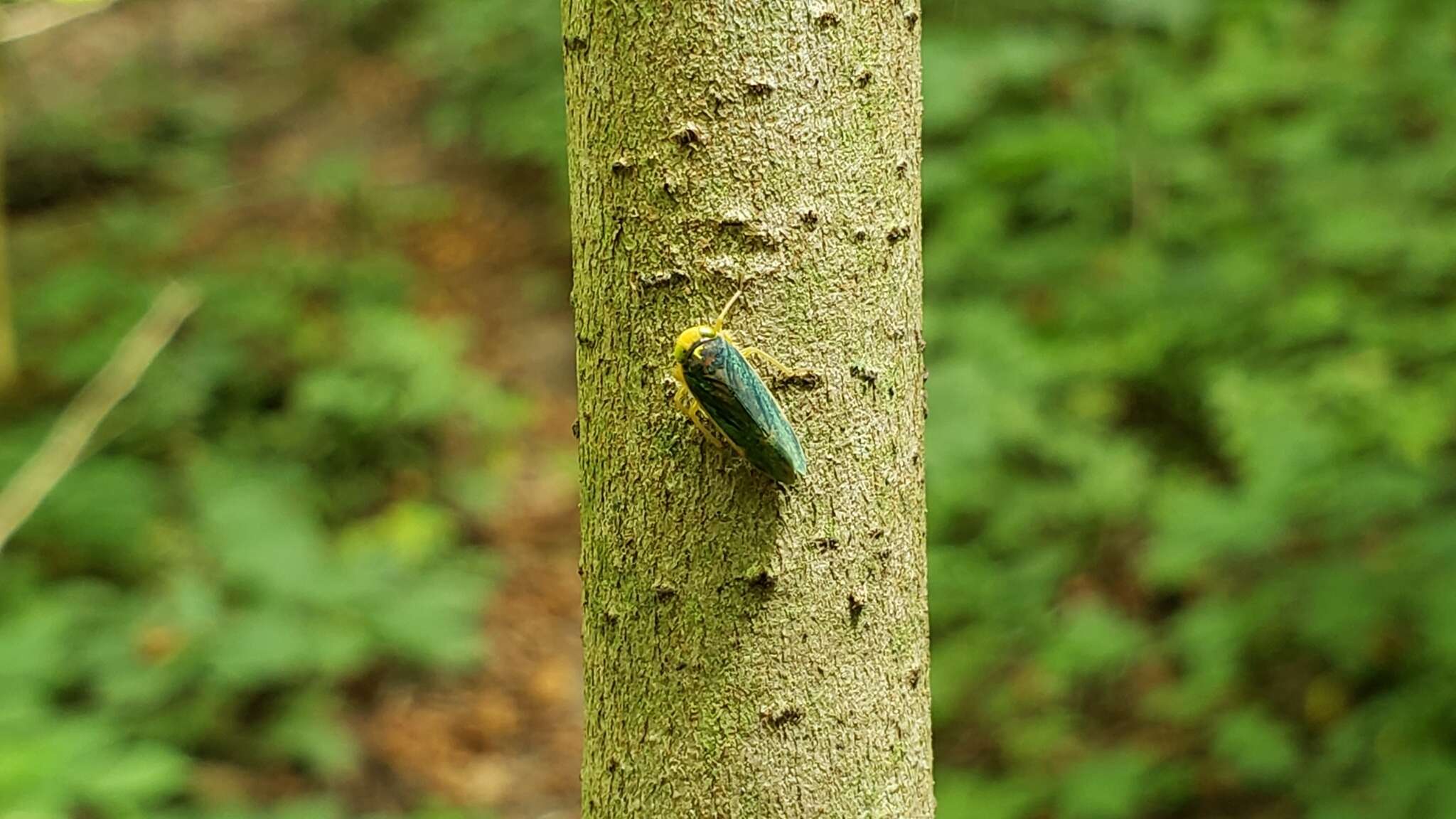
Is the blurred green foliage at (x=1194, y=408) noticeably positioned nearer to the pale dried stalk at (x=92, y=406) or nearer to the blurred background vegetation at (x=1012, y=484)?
the blurred background vegetation at (x=1012, y=484)

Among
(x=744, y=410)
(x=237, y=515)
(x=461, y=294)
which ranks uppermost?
(x=461, y=294)

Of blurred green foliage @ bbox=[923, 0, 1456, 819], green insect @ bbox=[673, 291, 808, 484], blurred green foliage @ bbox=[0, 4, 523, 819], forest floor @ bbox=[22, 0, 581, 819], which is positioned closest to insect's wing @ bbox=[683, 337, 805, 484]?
green insect @ bbox=[673, 291, 808, 484]

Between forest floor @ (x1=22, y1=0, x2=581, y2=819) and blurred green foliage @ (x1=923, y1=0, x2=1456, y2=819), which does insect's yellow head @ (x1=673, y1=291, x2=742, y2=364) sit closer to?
blurred green foliage @ (x1=923, y1=0, x2=1456, y2=819)

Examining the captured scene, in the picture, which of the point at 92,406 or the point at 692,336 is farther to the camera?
the point at 92,406

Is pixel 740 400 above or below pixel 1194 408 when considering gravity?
below

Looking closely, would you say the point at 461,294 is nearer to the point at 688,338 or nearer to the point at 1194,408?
the point at 1194,408

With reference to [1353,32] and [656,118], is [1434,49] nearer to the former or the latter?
Result: [1353,32]

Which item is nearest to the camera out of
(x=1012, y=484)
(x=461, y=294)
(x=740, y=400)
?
(x=740, y=400)

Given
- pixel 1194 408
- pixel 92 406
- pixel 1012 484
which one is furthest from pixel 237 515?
pixel 1194 408
